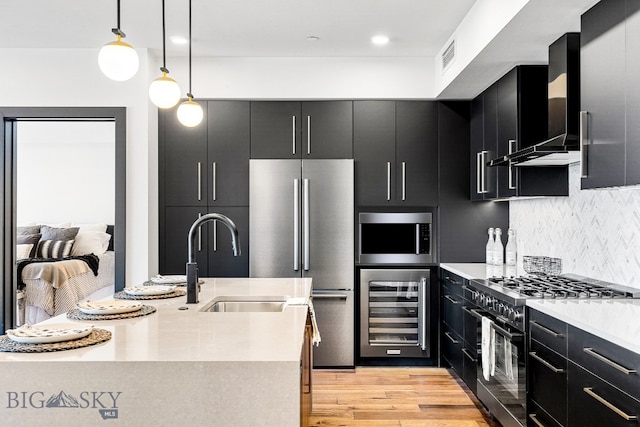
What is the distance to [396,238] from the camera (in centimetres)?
474

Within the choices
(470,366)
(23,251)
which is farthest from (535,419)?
(23,251)

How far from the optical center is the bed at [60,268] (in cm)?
569

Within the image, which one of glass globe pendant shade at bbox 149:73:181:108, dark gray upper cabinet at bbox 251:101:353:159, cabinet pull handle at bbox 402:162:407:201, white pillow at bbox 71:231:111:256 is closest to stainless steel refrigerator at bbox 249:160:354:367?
dark gray upper cabinet at bbox 251:101:353:159

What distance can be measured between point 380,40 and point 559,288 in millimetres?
2309

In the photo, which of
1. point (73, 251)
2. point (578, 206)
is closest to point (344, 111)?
point (578, 206)

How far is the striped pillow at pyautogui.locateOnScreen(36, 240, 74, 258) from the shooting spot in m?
6.82

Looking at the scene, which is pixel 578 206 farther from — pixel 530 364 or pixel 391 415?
pixel 391 415

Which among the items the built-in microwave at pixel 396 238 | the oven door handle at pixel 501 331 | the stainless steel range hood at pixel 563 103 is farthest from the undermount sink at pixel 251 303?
the built-in microwave at pixel 396 238

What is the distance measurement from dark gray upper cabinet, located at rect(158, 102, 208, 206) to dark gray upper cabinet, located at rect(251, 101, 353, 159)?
46 centimetres

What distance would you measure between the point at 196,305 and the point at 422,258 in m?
2.60

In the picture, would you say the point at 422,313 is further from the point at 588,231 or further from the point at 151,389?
the point at 151,389

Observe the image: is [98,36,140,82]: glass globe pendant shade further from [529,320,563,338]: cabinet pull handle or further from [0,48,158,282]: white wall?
[0,48,158,282]: white wall

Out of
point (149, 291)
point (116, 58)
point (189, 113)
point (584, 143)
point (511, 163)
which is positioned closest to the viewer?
point (116, 58)

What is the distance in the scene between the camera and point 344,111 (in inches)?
187
